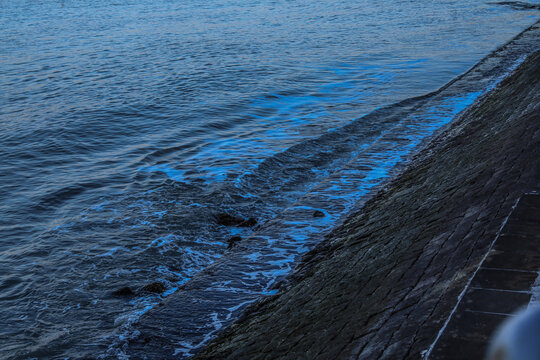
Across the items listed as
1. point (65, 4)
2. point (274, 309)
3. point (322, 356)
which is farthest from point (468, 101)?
point (65, 4)

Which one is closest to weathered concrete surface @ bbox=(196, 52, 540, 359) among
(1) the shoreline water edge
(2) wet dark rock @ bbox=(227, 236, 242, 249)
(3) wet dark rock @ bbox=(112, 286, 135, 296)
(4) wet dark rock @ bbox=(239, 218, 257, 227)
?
(1) the shoreline water edge

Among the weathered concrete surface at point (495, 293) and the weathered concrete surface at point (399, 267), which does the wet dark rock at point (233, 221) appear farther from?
the weathered concrete surface at point (495, 293)

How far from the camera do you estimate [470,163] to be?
779cm

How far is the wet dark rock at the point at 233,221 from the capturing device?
30.7ft

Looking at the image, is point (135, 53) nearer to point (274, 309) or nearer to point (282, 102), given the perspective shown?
point (282, 102)

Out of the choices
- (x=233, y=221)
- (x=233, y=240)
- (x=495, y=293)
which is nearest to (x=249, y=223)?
(x=233, y=221)

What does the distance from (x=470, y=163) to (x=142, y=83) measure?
15609mm

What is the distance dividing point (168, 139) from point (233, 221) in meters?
6.34

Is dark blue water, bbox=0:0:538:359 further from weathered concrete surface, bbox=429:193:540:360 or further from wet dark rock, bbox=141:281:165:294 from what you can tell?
weathered concrete surface, bbox=429:193:540:360

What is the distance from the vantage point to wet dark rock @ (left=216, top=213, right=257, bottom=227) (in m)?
9.37

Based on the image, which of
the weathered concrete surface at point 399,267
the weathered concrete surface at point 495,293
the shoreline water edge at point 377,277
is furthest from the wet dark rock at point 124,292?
the weathered concrete surface at point 495,293

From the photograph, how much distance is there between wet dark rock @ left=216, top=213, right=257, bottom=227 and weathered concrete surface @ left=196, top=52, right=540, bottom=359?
1.60 metres

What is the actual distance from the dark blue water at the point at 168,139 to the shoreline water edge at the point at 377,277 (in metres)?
0.36

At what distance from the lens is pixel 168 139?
49.9 feet
